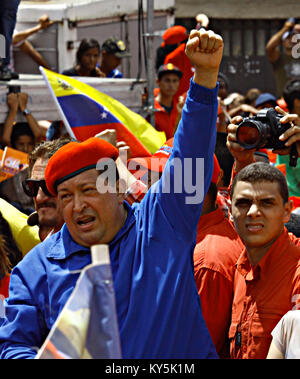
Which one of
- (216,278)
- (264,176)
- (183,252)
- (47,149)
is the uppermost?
(47,149)

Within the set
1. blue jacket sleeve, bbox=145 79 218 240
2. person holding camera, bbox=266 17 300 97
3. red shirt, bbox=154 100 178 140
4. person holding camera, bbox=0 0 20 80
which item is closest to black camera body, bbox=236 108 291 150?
blue jacket sleeve, bbox=145 79 218 240

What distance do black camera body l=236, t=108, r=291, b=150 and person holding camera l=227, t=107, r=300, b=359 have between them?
3cm

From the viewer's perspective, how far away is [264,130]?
2885 millimetres

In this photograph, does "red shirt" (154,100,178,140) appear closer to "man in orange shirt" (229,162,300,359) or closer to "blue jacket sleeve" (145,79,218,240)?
"man in orange shirt" (229,162,300,359)

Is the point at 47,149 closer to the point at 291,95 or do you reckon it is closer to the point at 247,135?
the point at 247,135

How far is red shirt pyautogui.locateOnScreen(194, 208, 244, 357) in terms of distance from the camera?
266cm

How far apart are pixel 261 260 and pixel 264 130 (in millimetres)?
579

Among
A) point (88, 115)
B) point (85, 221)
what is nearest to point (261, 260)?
point (85, 221)

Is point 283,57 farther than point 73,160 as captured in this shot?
Yes

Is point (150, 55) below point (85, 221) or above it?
above

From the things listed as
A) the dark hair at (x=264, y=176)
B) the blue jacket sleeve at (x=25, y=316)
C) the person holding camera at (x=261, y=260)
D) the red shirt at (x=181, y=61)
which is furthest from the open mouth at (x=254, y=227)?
the red shirt at (x=181, y=61)

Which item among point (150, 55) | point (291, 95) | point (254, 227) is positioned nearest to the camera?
point (254, 227)

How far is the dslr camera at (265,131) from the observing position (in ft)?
9.53
